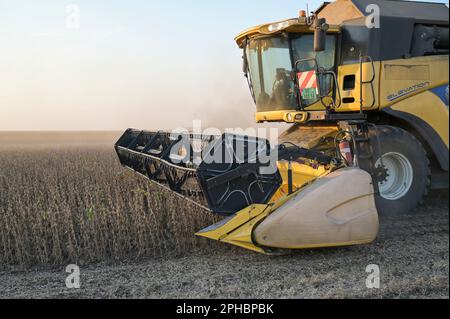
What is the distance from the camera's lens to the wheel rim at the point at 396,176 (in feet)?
15.1

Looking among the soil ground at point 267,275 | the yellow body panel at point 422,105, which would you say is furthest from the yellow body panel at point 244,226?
the yellow body panel at point 422,105

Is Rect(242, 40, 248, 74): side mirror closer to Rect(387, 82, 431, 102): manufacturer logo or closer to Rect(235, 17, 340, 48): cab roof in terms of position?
Rect(235, 17, 340, 48): cab roof

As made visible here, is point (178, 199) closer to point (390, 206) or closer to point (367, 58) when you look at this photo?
point (390, 206)

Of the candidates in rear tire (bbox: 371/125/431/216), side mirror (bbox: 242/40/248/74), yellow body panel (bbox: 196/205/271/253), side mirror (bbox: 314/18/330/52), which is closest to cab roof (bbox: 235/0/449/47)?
side mirror (bbox: 242/40/248/74)

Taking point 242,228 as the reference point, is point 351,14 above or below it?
above

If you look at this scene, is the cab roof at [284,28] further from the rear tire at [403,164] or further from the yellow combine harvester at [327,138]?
the rear tire at [403,164]

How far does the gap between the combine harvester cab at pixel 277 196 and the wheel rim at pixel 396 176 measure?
0.87 meters

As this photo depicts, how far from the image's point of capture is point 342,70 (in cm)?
535

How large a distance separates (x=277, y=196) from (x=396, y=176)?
1.56 metres

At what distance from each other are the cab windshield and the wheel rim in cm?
118

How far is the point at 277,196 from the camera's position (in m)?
4.12

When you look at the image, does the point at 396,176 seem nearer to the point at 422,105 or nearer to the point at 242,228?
the point at 422,105

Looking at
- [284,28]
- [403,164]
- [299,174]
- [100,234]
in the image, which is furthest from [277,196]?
[284,28]

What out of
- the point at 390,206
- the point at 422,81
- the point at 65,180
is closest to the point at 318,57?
the point at 422,81
